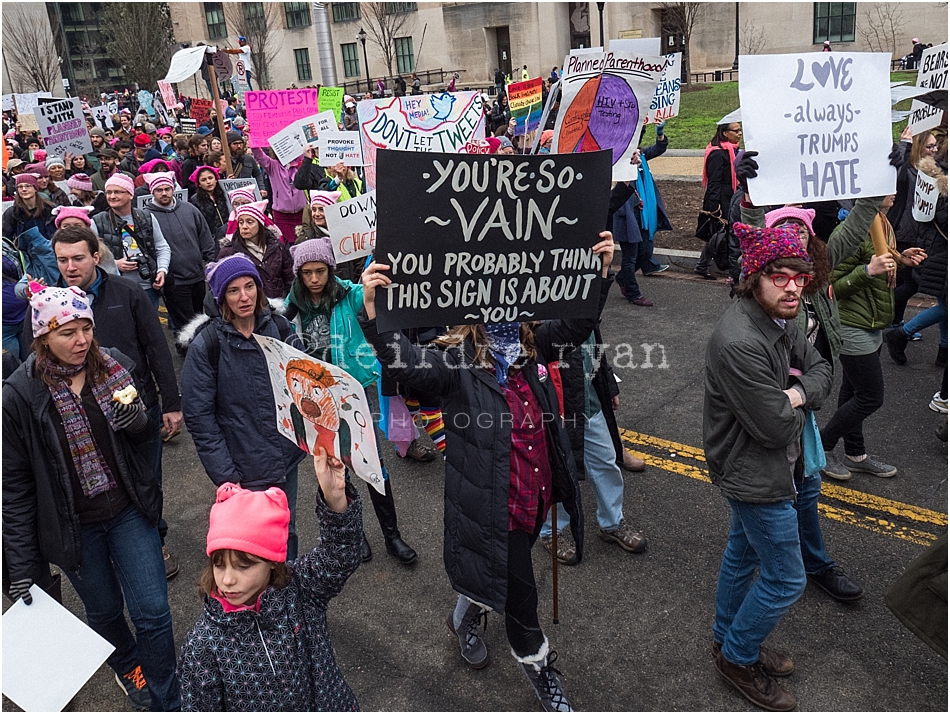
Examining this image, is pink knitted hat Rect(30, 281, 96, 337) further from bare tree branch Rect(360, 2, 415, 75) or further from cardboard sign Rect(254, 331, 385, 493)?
bare tree branch Rect(360, 2, 415, 75)

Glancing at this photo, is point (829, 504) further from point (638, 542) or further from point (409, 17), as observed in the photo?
point (409, 17)

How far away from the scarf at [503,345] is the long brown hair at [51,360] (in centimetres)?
160

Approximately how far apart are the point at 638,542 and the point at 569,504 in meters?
1.21

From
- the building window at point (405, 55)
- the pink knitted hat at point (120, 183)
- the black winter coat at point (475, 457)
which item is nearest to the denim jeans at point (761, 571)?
the black winter coat at point (475, 457)

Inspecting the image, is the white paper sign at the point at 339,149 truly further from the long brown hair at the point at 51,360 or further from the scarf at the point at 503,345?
the scarf at the point at 503,345

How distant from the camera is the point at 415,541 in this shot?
4840mm

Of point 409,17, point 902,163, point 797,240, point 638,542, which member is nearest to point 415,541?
point 638,542

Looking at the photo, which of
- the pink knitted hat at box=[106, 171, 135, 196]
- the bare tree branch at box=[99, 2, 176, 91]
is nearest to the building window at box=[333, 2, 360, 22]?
the bare tree branch at box=[99, 2, 176, 91]

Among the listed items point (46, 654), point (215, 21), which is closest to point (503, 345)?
point (46, 654)

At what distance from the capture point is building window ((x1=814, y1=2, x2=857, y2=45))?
128ft

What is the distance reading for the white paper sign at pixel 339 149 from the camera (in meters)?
8.89

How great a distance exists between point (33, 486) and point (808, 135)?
3.96 m

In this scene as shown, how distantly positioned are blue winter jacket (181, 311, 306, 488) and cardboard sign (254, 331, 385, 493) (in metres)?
0.73

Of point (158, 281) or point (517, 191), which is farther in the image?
point (158, 281)
